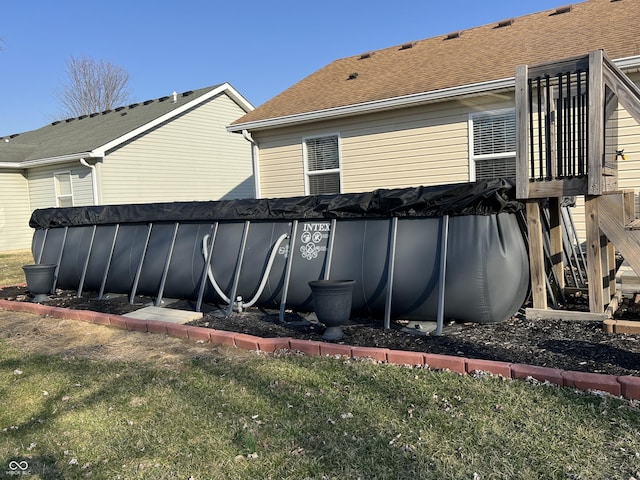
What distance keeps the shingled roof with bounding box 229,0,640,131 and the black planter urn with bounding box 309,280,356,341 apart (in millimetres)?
5060

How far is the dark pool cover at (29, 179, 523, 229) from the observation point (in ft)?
15.6

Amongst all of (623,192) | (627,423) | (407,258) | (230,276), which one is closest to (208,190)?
(230,276)

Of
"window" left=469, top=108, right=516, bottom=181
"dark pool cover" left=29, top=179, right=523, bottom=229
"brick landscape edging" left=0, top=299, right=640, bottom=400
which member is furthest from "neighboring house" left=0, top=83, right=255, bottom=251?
"window" left=469, top=108, right=516, bottom=181

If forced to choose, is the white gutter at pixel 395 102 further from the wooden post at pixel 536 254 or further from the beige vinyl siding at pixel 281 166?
the wooden post at pixel 536 254

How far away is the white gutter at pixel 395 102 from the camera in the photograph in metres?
7.70

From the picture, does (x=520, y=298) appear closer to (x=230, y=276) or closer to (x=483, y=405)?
(x=483, y=405)

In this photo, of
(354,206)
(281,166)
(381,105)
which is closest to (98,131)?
(281,166)

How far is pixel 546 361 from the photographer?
12.3 feet

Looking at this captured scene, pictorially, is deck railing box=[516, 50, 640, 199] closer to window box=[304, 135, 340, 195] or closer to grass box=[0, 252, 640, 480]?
grass box=[0, 252, 640, 480]

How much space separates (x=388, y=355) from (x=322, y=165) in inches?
275

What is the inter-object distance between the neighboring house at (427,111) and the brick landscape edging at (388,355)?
5229 mm

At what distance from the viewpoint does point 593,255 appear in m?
4.55

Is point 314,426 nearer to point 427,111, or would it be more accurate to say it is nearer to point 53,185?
point 427,111

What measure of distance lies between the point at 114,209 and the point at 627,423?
701cm
